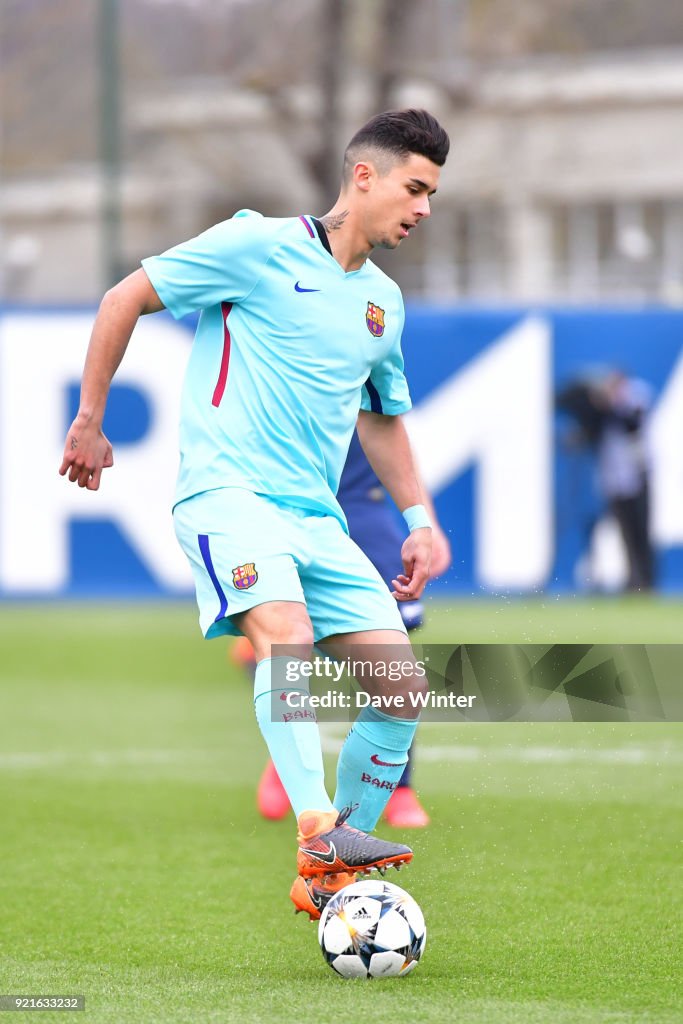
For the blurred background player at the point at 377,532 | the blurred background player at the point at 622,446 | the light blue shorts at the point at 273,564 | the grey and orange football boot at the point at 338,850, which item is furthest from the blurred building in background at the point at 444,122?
the grey and orange football boot at the point at 338,850

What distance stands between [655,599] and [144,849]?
335 inches

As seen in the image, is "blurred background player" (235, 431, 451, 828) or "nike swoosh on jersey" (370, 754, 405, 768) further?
"blurred background player" (235, 431, 451, 828)

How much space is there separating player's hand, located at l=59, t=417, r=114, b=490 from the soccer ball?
47.0 inches

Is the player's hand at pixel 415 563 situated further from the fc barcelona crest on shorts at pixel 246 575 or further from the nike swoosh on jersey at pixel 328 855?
the nike swoosh on jersey at pixel 328 855

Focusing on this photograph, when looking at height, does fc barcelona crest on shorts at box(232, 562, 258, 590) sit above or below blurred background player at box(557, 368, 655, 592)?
above

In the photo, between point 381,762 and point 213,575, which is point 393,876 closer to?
point 381,762

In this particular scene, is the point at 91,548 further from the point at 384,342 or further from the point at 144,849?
the point at 384,342

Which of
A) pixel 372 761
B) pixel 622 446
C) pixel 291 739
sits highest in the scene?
pixel 291 739

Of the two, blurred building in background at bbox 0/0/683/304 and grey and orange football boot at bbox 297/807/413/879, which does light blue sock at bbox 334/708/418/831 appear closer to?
grey and orange football boot at bbox 297/807/413/879

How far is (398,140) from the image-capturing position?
470 cm

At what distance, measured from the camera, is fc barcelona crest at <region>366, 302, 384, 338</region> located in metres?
4.77

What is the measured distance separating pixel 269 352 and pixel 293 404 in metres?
0.15

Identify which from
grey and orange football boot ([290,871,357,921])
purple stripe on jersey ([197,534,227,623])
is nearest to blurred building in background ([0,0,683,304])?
purple stripe on jersey ([197,534,227,623])

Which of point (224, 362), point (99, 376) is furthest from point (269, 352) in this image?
point (99, 376)
